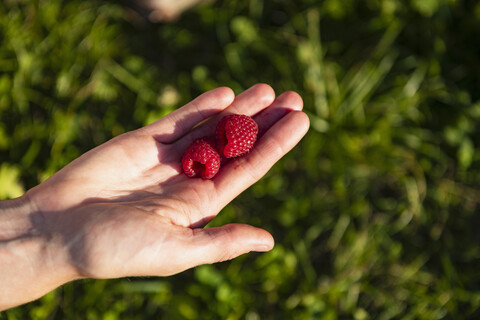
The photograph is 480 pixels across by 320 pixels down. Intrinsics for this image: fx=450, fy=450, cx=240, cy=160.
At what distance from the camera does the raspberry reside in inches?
102

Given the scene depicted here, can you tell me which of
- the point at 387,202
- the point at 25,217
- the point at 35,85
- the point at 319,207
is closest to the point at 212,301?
the point at 319,207

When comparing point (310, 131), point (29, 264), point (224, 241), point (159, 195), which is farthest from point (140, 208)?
point (310, 131)

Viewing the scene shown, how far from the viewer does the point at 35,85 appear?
12.0 ft

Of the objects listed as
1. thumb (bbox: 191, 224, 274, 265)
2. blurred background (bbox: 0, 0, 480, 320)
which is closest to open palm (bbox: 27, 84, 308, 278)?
thumb (bbox: 191, 224, 274, 265)

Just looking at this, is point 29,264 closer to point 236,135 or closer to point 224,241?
point 224,241

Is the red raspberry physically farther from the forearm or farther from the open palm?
the forearm

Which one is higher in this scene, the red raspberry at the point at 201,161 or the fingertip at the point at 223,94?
the fingertip at the point at 223,94

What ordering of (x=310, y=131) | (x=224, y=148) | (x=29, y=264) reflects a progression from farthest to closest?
(x=310, y=131) < (x=224, y=148) < (x=29, y=264)

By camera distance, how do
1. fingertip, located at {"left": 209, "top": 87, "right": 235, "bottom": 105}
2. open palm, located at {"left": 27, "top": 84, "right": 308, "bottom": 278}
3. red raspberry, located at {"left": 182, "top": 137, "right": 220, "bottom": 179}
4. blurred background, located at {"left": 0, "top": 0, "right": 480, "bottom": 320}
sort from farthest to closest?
blurred background, located at {"left": 0, "top": 0, "right": 480, "bottom": 320}
fingertip, located at {"left": 209, "top": 87, "right": 235, "bottom": 105}
red raspberry, located at {"left": 182, "top": 137, "right": 220, "bottom": 179}
open palm, located at {"left": 27, "top": 84, "right": 308, "bottom": 278}

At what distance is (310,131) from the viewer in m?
3.42

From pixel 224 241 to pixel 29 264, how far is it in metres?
1.01

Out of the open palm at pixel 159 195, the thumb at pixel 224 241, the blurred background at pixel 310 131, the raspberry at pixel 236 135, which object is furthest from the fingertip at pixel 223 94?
the thumb at pixel 224 241

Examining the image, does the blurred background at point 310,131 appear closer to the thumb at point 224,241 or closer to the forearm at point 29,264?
the forearm at point 29,264

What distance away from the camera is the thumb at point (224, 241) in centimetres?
216
